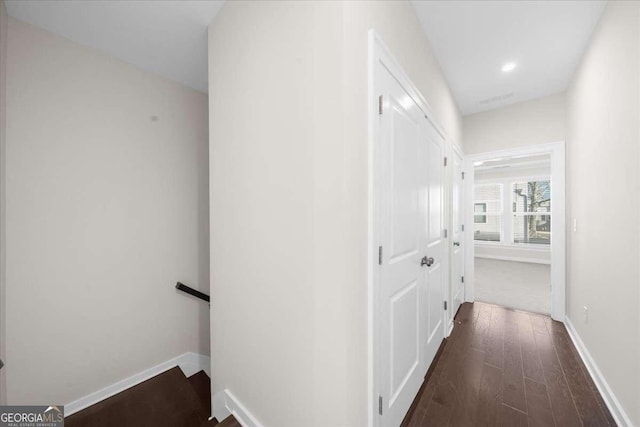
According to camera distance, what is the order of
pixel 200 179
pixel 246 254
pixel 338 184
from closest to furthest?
pixel 338 184 < pixel 246 254 < pixel 200 179

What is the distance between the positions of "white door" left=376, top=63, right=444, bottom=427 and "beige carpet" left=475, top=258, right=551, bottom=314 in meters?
2.18

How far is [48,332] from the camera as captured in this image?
1612 millimetres

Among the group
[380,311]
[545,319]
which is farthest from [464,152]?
[380,311]

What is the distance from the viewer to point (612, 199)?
1.58 meters

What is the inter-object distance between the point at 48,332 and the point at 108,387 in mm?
634

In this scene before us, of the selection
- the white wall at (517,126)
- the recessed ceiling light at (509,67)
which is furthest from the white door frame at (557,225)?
the recessed ceiling light at (509,67)

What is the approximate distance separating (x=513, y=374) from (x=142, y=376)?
3092 mm

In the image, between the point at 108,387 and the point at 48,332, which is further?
the point at 108,387

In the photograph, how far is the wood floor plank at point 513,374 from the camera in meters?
1.60

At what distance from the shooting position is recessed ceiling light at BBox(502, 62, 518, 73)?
2258mm

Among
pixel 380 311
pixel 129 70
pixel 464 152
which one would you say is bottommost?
pixel 380 311

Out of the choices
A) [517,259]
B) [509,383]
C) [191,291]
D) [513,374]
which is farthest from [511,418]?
[517,259]

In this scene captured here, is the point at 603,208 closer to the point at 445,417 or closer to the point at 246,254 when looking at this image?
the point at 445,417

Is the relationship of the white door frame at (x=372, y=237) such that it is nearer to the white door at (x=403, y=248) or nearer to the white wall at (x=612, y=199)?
the white door at (x=403, y=248)
